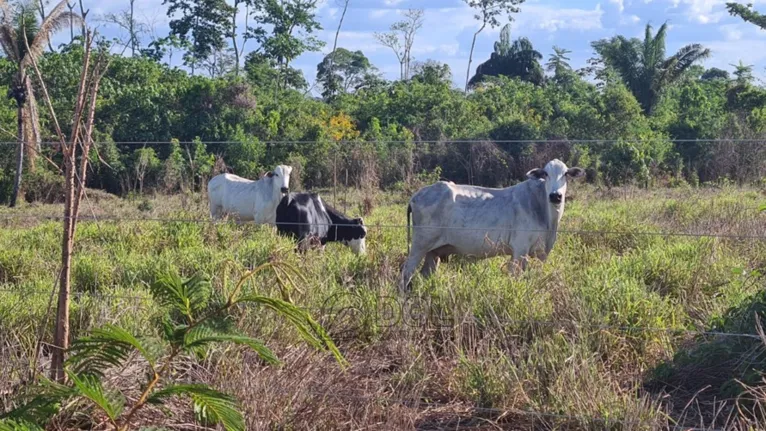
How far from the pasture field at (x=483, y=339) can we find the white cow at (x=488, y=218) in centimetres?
25

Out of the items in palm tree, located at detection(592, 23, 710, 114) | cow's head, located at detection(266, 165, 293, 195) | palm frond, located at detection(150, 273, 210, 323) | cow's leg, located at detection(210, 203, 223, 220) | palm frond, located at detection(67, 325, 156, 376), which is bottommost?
cow's leg, located at detection(210, 203, 223, 220)

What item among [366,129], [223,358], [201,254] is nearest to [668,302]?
[223,358]

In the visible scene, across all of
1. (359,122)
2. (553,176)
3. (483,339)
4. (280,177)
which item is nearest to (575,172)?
(553,176)

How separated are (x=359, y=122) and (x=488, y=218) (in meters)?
18.1

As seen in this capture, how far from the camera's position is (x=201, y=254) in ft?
25.5

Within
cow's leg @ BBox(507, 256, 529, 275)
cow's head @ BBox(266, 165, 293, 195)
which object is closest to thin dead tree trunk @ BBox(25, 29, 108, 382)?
cow's leg @ BBox(507, 256, 529, 275)

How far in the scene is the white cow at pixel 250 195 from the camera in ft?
40.8

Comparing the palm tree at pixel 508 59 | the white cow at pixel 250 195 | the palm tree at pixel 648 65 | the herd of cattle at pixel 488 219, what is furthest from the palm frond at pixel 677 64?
the herd of cattle at pixel 488 219

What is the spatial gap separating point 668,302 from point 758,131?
15.6m

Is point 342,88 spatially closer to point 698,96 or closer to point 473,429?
point 698,96

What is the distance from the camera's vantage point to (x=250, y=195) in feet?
42.7

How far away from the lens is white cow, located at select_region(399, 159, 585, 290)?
25.9 feet

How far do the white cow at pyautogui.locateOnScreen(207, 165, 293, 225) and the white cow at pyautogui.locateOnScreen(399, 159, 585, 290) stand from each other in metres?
4.20

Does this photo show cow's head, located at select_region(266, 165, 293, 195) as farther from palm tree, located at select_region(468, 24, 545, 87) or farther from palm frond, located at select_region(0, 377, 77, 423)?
palm tree, located at select_region(468, 24, 545, 87)
